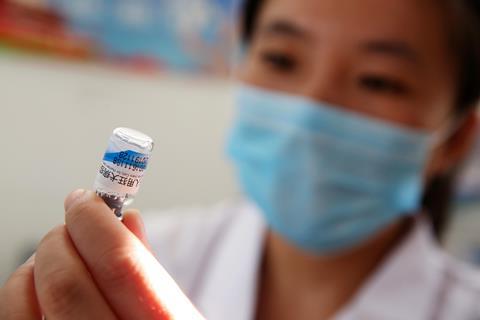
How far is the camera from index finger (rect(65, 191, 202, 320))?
0.95 ft

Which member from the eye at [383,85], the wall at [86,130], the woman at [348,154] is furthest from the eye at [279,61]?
the wall at [86,130]

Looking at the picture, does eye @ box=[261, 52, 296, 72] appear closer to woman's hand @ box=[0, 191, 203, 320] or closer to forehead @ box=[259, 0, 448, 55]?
forehead @ box=[259, 0, 448, 55]

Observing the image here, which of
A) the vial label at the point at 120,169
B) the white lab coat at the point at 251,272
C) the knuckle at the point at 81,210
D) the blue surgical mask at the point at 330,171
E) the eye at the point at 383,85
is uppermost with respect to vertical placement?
the eye at the point at 383,85

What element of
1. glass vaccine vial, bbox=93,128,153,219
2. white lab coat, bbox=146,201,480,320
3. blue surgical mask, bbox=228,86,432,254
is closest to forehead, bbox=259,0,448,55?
blue surgical mask, bbox=228,86,432,254

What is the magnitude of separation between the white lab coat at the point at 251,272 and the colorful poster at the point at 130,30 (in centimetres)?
48

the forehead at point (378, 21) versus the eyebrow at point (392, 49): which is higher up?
the forehead at point (378, 21)

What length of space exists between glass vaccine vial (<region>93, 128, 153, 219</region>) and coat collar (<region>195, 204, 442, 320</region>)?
510mm

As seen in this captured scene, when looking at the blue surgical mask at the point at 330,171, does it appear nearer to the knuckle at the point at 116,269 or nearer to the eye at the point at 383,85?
the eye at the point at 383,85

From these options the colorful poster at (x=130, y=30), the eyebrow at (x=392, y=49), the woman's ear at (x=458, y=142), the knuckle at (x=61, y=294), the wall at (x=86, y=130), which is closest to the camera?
the knuckle at (x=61, y=294)

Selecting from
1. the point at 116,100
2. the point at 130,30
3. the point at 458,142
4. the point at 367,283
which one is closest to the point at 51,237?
the point at 367,283

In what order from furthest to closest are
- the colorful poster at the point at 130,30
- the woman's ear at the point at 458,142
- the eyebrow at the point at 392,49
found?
the colorful poster at the point at 130,30 → the woman's ear at the point at 458,142 → the eyebrow at the point at 392,49

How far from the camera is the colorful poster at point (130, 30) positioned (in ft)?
3.50

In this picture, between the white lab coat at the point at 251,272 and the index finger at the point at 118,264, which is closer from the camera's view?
the index finger at the point at 118,264

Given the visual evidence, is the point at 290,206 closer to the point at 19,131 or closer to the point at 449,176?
the point at 449,176
